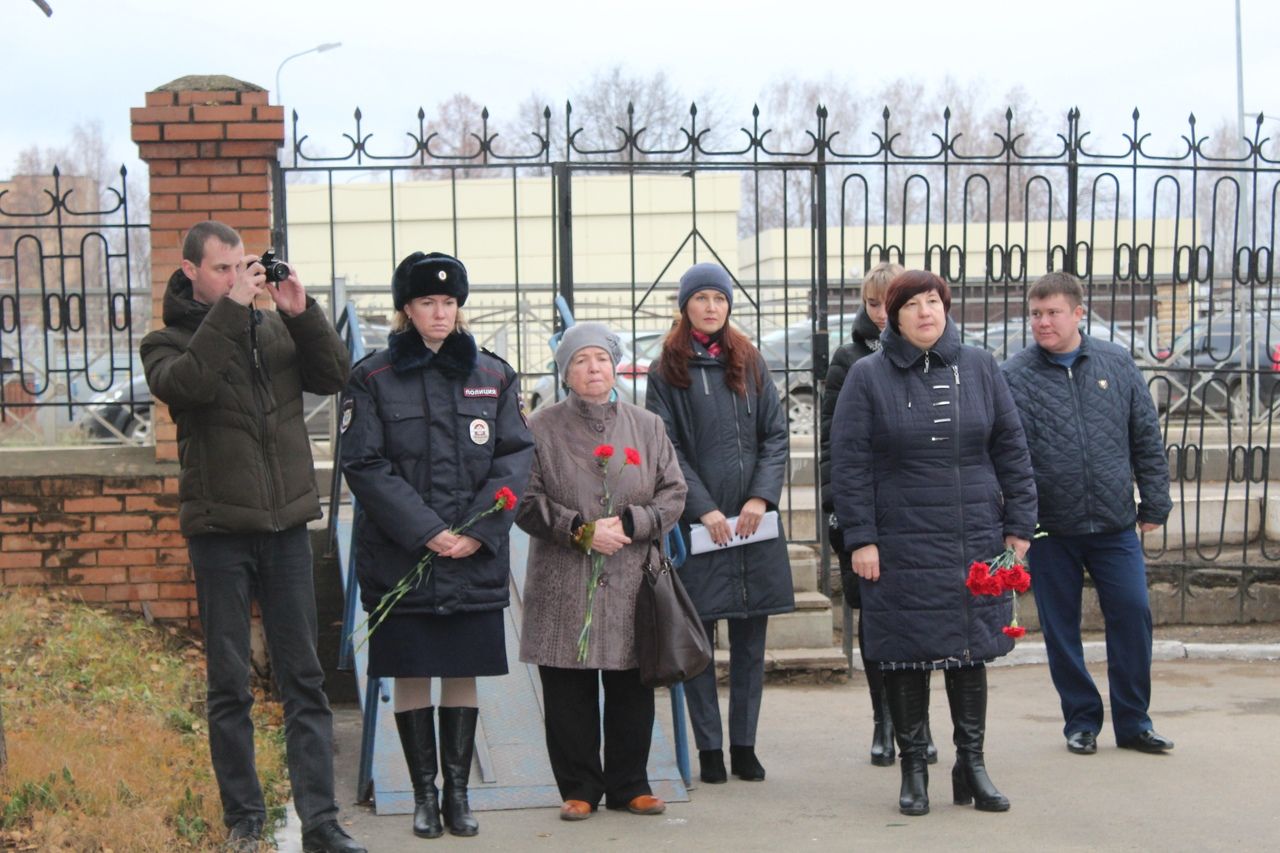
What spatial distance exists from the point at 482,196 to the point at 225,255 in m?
16.7

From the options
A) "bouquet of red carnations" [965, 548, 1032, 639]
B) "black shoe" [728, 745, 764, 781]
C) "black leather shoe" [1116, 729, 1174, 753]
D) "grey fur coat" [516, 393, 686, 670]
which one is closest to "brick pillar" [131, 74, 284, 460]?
"grey fur coat" [516, 393, 686, 670]

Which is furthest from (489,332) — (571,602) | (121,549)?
(571,602)

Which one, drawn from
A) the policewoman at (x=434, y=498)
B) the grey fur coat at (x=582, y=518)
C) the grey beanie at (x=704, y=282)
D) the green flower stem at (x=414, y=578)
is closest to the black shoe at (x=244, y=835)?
the policewoman at (x=434, y=498)

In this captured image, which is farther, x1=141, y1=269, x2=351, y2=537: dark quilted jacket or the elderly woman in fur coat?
the elderly woman in fur coat

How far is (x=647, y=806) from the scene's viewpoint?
4984 millimetres

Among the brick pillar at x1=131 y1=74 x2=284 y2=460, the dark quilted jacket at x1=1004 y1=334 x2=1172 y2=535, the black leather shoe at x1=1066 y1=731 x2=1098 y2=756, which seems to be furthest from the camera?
the brick pillar at x1=131 y1=74 x2=284 y2=460

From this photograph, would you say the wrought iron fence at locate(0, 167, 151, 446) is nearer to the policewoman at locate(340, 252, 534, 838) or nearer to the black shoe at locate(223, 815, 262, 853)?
the policewoman at locate(340, 252, 534, 838)

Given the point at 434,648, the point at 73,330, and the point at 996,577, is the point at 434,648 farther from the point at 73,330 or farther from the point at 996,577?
the point at 73,330

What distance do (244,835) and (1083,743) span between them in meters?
3.13

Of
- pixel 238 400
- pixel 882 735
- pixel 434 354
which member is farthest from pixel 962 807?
pixel 238 400

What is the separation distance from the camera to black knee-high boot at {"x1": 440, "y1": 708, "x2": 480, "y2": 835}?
470 cm

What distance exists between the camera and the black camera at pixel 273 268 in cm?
423

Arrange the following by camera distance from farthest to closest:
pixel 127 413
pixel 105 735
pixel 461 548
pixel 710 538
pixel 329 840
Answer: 1. pixel 127 413
2. pixel 710 538
3. pixel 105 735
4. pixel 461 548
5. pixel 329 840

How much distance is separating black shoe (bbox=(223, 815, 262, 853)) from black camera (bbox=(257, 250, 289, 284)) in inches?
60.9
